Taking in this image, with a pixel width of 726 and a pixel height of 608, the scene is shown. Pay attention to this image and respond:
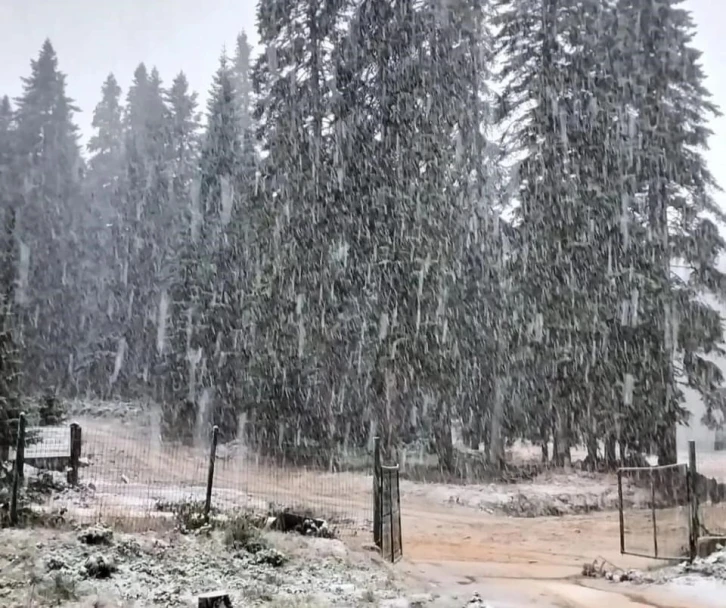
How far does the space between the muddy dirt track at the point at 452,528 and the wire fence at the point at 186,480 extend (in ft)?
0.12

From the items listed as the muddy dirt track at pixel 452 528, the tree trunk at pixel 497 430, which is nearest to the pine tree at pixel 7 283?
the muddy dirt track at pixel 452 528

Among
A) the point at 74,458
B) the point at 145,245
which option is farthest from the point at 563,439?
the point at 145,245

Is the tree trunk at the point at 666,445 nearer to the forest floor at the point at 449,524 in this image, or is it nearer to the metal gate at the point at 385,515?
the forest floor at the point at 449,524

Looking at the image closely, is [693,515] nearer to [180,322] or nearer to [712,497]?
[712,497]

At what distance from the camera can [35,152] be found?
83.6ft

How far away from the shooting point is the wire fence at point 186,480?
944 cm

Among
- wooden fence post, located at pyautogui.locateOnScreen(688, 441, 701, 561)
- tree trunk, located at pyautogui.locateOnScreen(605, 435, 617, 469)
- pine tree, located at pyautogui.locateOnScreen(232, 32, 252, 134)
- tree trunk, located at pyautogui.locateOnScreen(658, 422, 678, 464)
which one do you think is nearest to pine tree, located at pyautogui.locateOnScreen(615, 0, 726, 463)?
tree trunk, located at pyautogui.locateOnScreen(658, 422, 678, 464)

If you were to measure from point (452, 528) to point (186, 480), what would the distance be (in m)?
4.58

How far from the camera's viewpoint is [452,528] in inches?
502

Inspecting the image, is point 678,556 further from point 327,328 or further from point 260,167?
point 260,167

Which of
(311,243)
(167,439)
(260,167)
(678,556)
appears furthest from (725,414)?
(167,439)

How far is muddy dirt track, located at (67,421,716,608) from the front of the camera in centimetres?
774

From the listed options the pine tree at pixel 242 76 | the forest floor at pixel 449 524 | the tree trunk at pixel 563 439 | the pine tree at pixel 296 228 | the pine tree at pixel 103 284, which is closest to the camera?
the forest floor at pixel 449 524

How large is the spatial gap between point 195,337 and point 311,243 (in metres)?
8.68
